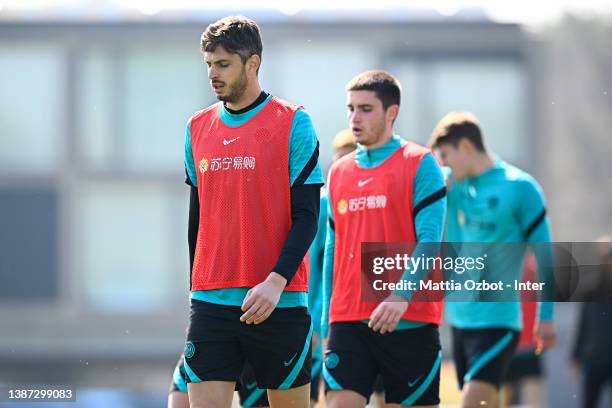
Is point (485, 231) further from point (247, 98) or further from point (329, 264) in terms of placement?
point (247, 98)

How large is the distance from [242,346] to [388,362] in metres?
1.09

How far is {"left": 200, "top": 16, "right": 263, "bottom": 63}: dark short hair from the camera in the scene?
379cm

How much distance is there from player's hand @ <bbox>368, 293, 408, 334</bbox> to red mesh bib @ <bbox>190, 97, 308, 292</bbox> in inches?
21.6

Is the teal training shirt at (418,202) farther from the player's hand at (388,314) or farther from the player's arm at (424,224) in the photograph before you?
the player's hand at (388,314)

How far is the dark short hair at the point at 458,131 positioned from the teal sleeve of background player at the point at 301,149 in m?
2.38

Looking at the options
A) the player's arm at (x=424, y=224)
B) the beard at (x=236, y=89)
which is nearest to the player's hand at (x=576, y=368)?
the player's arm at (x=424, y=224)

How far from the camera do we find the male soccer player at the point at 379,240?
477 centimetres

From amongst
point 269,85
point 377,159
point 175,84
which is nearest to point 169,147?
point 175,84

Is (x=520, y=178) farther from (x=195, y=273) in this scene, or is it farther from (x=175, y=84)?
(x=175, y=84)

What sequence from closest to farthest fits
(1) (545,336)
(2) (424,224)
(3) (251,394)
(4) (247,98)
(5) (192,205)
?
(4) (247,98)
(5) (192,205)
(2) (424,224)
(3) (251,394)
(1) (545,336)

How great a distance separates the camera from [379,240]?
15.9 feet

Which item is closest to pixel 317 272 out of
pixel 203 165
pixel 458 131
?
pixel 458 131

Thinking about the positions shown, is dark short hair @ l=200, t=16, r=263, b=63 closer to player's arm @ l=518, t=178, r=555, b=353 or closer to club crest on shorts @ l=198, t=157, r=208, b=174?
club crest on shorts @ l=198, t=157, r=208, b=174

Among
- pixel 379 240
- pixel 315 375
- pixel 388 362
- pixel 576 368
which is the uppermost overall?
pixel 379 240
